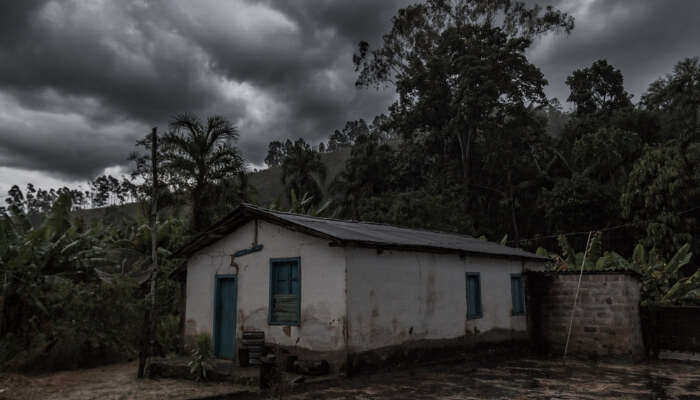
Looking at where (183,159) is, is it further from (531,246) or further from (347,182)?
(531,246)

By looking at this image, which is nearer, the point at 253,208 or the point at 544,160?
the point at 253,208

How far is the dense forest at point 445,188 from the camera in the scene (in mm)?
13375

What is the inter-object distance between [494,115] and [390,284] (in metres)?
23.2

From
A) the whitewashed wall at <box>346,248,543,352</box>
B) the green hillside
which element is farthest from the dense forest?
the green hillside

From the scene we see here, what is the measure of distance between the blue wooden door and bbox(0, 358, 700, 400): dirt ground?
1.89 metres

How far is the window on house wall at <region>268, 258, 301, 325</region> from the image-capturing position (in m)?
11.3

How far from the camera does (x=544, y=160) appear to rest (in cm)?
3528

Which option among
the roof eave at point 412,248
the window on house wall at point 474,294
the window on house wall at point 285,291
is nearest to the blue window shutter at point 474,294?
the window on house wall at point 474,294

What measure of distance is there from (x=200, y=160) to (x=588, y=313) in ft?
42.0

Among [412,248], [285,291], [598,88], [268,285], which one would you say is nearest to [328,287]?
[285,291]

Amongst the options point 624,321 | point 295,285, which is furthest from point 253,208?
point 624,321

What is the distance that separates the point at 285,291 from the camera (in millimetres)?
11555

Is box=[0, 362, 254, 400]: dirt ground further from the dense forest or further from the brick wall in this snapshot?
the brick wall

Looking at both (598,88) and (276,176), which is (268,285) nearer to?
(598,88)
